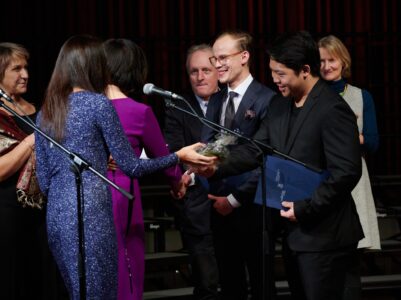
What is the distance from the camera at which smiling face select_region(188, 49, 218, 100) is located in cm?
533

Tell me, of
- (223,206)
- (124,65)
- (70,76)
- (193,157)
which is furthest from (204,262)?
(70,76)

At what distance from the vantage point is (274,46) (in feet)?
12.7

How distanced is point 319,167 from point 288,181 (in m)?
0.15

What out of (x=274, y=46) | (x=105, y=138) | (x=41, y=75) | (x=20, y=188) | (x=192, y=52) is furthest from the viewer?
(x=41, y=75)

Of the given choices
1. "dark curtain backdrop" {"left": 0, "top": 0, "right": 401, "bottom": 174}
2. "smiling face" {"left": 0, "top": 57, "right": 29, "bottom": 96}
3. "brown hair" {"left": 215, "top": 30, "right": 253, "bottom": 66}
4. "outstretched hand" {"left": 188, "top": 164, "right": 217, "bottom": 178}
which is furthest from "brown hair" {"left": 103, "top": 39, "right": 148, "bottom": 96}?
"dark curtain backdrop" {"left": 0, "top": 0, "right": 401, "bottom": 174}

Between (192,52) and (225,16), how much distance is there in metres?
3.49

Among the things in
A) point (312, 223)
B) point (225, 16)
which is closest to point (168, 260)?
point (312, 223)

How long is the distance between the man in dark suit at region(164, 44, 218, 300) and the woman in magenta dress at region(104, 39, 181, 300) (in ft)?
3.88

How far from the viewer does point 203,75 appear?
17.5ft

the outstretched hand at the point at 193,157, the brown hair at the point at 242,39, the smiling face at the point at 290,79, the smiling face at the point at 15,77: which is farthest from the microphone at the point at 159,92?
the smiling face at the point at 15,77

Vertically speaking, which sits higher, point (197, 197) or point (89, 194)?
point (197, 197)

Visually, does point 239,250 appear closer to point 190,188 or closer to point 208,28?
point 190,188

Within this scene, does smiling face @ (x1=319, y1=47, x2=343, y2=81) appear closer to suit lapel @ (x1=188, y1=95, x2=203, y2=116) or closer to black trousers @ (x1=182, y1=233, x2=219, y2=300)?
suit lapel @ (x1=188, y1=95, x2=203, y2=116)

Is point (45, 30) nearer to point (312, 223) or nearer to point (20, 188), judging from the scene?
point (20, 188)
